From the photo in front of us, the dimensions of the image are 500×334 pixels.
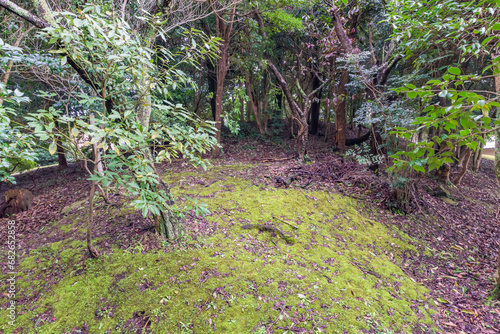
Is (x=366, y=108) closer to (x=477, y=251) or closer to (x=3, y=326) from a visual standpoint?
(x=477, y=251)

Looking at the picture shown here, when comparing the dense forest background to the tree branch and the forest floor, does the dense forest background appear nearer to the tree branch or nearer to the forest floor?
the tree branch

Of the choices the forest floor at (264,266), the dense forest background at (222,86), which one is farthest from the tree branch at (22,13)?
the forest floor at (264,266)

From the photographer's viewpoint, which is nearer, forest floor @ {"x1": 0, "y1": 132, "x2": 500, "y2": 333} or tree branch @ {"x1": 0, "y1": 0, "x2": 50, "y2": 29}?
tree branch @ {"x1": 0, "y1": 0, "x2": 50, "y2": 29}

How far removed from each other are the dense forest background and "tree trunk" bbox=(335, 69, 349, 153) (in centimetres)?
4

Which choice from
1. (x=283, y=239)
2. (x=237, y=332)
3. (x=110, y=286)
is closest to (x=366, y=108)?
(x=283, y=239)

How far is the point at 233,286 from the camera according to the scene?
97.6 inches

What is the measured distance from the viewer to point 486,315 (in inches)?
111

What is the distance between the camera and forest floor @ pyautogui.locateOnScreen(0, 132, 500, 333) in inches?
89.4

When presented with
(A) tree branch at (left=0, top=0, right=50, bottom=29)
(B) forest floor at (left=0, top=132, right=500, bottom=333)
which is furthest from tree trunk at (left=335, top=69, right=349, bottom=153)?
(A) tree branch at (left=0, top=0, right=50, bottom=29)

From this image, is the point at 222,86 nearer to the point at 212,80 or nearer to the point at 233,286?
the point at 212,80

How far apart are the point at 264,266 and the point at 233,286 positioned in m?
0.52

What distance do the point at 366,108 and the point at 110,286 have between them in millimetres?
6198

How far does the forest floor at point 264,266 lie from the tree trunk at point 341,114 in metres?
3.70

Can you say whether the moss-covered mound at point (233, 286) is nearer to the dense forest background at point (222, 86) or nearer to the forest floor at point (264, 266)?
the forest floor at point (264, 266)
